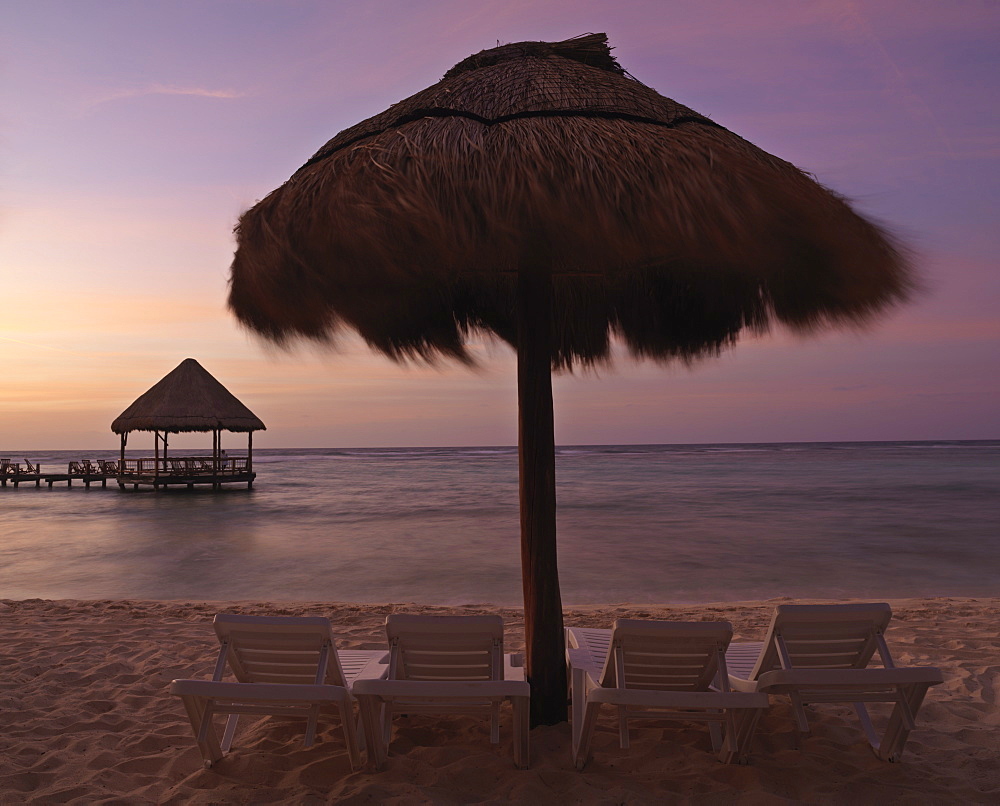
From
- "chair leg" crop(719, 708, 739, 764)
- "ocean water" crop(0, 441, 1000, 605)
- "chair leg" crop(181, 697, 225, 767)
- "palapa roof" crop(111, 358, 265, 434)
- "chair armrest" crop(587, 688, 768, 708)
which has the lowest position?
"ocean water" crop(0, 441, 1000, 605)

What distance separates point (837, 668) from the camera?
8.80 ft

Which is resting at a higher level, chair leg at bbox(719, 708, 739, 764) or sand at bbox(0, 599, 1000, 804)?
chair leg at bbox(719, 708, 739, 764)

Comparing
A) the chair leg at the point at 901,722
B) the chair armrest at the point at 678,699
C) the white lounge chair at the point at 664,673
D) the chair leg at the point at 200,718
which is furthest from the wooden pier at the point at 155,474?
the chair leg at the point at 901,722

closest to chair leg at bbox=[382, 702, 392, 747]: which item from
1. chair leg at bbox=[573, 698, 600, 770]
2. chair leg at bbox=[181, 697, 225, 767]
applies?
chair leg at bbox=[181, 697, 225, 767]

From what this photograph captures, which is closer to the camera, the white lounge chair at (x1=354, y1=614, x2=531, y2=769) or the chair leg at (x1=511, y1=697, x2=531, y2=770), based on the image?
the white lounge chair at (x1=354, y1=614, x2=531, y2=769)

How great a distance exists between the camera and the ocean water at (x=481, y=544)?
10047mm

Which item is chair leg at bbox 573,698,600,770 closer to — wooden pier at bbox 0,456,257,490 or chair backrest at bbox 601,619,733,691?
chair backrest at bbox 601,619,733,691

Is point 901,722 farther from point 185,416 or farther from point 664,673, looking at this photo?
point 185,416

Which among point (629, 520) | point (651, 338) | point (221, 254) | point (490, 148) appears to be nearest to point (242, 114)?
point (221, 254)

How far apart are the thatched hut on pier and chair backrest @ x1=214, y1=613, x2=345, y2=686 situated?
81.6 feet

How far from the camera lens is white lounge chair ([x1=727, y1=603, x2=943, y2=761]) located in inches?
99.1

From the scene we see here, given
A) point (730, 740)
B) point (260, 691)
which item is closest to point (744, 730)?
point (730, 740)

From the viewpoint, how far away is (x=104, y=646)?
16.6 ft

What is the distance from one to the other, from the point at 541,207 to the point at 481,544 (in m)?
12.7
